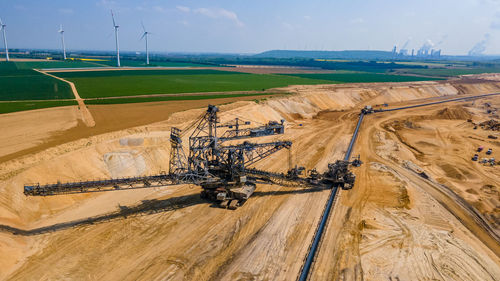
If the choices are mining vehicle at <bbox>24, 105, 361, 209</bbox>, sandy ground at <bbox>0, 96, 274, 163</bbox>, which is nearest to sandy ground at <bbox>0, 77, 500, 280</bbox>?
mining vehicle at <bbox>24, 105, 361, 209</bbox>

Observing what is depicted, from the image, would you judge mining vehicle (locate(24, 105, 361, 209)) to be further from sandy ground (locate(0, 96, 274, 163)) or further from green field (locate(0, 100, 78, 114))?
green field (locate(0, 100, 78, 114))

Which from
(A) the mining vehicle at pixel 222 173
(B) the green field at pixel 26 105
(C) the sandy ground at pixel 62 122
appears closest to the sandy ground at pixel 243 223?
(A) the mining vehicle at pixel 222 173

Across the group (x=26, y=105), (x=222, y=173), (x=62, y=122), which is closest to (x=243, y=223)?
(x=222, y=173)

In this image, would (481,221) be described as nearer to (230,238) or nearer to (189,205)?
(230,238)

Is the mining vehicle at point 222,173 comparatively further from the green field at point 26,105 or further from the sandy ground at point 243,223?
the green field at point 26,105

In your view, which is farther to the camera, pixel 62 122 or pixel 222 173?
pixel 62 122

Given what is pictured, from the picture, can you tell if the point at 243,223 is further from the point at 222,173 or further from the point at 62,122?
the point at 62,122

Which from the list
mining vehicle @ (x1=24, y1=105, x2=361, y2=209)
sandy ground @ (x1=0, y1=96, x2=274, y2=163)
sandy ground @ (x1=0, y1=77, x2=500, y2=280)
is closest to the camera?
sandy ground @ (x1=0, y1=77, x2=500, y2=280)

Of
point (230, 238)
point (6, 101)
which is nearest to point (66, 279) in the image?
point (230, 238)
